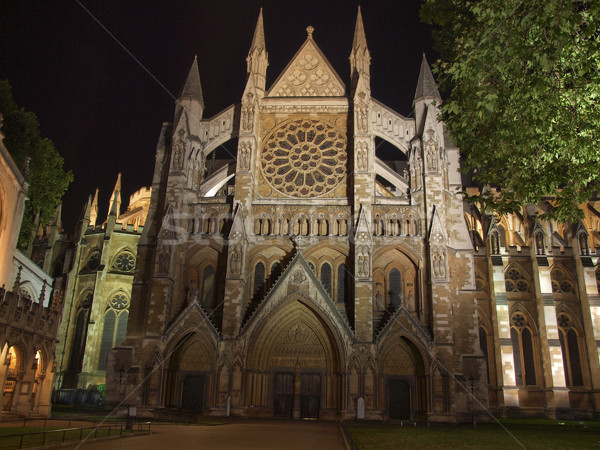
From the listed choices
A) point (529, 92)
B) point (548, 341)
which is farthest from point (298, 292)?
point (548, 341)

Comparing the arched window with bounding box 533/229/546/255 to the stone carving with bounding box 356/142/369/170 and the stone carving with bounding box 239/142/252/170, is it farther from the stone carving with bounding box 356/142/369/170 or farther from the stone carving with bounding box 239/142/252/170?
the stone carving with bounding box 239/142/252/170

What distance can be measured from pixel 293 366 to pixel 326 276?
5.29 metres

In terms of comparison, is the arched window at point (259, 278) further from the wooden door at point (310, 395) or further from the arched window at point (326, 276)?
the wooden door at point (310, 395)

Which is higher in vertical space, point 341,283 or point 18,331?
point 341,283

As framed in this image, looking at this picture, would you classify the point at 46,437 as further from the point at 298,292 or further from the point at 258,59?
the point at 258,59

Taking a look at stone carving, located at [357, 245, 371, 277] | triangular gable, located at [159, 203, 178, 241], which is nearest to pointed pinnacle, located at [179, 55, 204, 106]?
triangular gable, located at [159, 203, 178, 241]

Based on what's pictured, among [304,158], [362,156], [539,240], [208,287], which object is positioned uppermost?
[304,158]

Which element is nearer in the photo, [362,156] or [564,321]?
[362,156]

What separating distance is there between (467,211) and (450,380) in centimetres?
1972

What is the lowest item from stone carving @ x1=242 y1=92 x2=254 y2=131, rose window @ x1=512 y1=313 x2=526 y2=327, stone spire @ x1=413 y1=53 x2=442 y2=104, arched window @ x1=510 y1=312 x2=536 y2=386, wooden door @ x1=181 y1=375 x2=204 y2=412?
wooden door @ x1=181 y1=375 x2=204 y2=412

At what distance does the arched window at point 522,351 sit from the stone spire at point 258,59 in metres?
23.8

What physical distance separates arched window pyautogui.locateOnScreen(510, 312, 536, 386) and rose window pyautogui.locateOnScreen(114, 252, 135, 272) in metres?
27.6

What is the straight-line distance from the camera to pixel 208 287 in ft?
97.2

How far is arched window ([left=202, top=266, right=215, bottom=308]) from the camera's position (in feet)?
96.3
